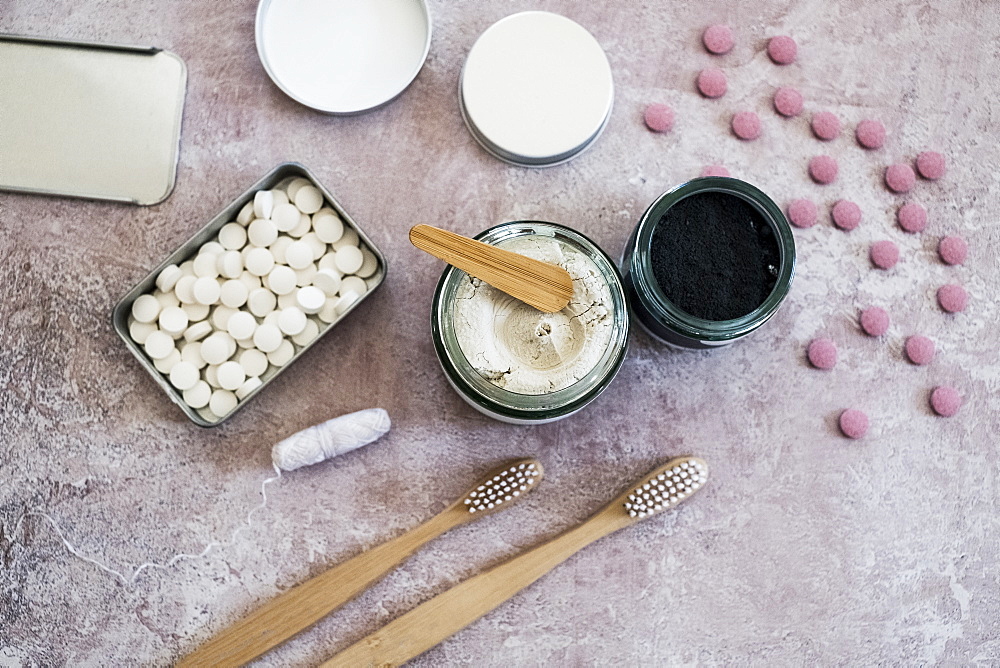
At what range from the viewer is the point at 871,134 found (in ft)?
2.52

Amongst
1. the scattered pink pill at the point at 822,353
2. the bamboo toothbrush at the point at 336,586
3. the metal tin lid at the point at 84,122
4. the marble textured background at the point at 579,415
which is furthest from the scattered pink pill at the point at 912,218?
the metal tin lid at the point at 84,122

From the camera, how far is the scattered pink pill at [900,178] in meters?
0.77

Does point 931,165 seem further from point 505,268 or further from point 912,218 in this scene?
point 505,268

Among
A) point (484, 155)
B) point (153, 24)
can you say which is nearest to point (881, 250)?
point (484, 155)

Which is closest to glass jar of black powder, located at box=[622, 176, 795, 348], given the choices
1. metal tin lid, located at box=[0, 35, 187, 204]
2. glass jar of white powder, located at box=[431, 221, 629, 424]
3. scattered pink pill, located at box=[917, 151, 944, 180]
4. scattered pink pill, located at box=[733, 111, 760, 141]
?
glass jar of white powder, located at box=[431, 221, 629, 424]

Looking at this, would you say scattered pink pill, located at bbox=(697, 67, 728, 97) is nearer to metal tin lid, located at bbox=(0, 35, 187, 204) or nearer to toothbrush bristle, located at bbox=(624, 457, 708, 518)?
toothbrush bristle, located at bbox=(624, 457, 708, 518)

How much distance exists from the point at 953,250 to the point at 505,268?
0.50 m

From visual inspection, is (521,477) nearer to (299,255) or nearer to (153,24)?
(299,255)

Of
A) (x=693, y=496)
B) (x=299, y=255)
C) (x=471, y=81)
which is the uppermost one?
(x=471, y=81)

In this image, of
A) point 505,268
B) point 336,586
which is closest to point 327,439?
point 336,586

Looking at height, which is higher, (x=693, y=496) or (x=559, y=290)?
(x=559, y=290)

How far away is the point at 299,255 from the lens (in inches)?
27.9

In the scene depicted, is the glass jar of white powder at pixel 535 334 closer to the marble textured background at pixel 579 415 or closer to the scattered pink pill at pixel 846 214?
the marble textured background at pixel 579 415

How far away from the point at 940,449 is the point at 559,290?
0.47 metres
